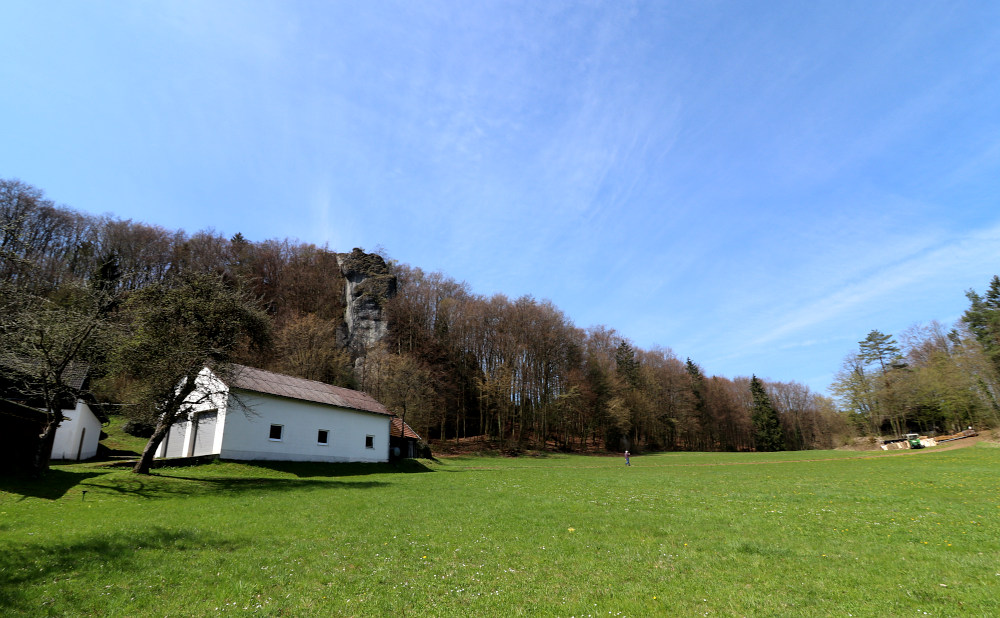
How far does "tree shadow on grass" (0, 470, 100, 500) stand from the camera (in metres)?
14.4

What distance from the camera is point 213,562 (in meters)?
8.37

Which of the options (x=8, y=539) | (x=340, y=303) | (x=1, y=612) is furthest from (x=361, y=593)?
(x=340, y=303)

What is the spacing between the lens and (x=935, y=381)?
5503 cm

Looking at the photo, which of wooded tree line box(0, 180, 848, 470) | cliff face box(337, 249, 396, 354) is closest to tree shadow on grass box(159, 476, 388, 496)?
wooded tree line box(0, 180, 848, 470)

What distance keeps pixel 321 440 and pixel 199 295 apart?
46.7 feet

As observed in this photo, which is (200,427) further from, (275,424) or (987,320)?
(987,320)

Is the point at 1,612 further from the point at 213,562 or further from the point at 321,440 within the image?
the point at 321,440

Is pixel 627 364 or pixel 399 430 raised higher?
pixel 627 364

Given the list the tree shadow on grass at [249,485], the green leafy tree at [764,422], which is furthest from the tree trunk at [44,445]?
the green leafy tree at [764,422]

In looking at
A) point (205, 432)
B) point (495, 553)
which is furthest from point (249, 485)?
point (495, 553)

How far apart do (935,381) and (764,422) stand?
35.0m

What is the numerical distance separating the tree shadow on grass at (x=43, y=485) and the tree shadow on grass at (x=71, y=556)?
7549 millimetres

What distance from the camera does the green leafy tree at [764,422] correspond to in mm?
85312

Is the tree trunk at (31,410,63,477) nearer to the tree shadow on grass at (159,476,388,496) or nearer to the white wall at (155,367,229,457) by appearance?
the tree shadow on grass at (159,476,388,496)
